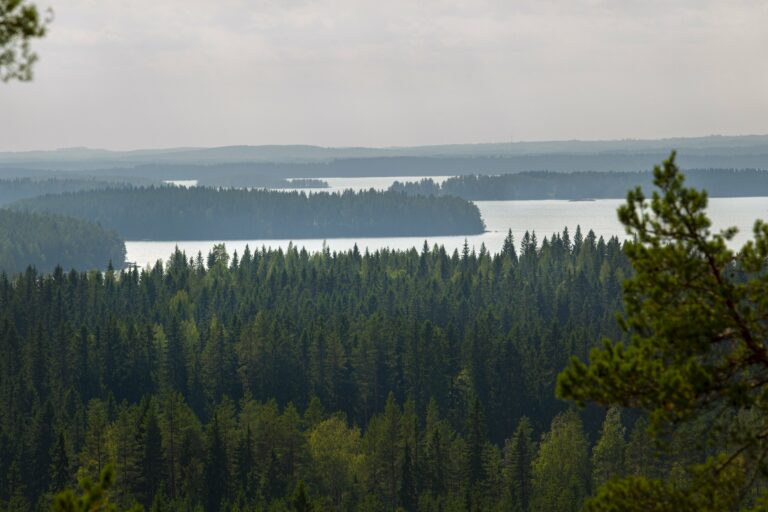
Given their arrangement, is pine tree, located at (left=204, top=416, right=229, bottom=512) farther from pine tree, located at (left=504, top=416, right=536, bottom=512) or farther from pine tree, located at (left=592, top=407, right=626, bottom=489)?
pine tree, located at (left=592, top=407, right=626, bottom=489)

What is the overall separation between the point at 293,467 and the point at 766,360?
2392 inches

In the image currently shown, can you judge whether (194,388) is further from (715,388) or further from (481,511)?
(715,388)

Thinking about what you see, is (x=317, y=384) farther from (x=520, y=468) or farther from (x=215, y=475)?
(x=520, y=468)

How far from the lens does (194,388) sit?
361ft

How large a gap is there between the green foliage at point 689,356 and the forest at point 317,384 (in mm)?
15579

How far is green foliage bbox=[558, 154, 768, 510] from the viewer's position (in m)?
19.9

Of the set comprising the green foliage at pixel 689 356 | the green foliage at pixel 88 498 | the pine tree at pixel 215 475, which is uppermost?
the green foliage at pixel 689 356

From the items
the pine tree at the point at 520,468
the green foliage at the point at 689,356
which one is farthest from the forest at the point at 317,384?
the green foliage at the point at 689,356

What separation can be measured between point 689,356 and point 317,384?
90314 mm

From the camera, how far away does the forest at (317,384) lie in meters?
73.8

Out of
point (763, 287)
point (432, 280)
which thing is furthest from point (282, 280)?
point (763, 287)

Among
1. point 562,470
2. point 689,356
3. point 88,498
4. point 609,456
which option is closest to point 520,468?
point 562,470

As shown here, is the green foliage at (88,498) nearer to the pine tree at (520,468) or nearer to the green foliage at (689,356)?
the green foliage at (689,356)

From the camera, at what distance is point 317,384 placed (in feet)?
358
